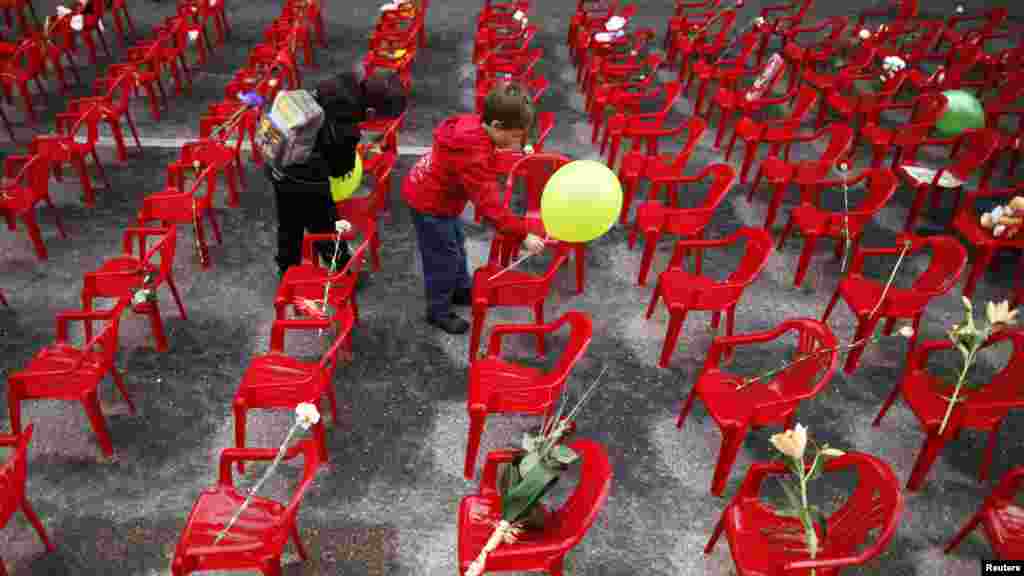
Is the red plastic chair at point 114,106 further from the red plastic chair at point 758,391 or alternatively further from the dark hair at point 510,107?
the red plastic chair at point 758,391

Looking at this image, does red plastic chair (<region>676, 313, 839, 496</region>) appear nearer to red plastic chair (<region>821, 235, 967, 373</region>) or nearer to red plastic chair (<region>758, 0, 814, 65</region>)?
red plastic chair (<region>821, 235, 967, 373</region>)

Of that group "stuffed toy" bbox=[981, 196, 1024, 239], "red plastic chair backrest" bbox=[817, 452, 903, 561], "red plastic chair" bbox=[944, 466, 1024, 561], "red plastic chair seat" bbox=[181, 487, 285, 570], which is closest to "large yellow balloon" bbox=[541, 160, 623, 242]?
"red plastic chair backrest" bbox=[817, 452, 903, 561]

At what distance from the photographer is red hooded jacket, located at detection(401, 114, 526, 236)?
3984mm

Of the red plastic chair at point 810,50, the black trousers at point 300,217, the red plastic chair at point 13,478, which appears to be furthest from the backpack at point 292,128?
the red plastic chair at point 810,50

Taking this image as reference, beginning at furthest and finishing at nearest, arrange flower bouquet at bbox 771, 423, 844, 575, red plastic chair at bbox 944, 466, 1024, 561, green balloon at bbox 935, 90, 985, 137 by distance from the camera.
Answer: green balloon at bbox 935, 90, 985, 137
red plastic chair at bbox 944, 466, 1024, 561
flower bouquet at bbox 771, 423, 844, 575

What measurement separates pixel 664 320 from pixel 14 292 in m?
4.76

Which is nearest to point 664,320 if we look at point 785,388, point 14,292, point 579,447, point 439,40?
point 785,388

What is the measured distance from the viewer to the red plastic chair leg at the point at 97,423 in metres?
3.82

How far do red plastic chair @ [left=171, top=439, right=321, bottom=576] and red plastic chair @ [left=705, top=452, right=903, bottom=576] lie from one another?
6.28 feet

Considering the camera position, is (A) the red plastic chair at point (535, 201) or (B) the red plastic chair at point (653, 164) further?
(B) the red plastic chair at point (653, 164)

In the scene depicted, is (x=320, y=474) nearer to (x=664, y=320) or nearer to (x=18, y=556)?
(x=18, y=556)

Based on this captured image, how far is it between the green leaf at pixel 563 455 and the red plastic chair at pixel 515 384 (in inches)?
26.2

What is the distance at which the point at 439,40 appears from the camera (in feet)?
33.6

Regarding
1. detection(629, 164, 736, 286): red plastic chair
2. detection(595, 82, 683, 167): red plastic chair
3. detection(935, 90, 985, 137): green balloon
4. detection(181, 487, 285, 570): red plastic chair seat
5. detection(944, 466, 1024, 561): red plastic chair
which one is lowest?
detection(181, 487, 285, 570): red plastic chair seat
